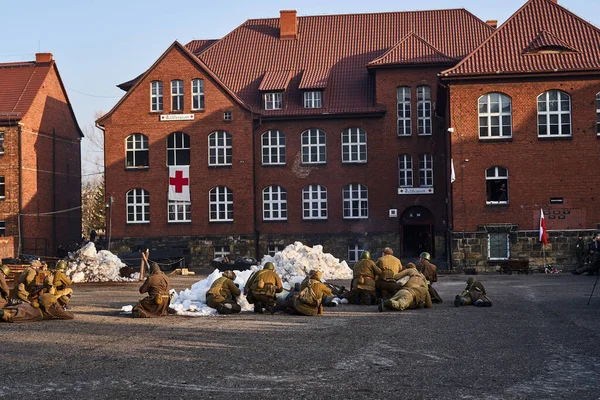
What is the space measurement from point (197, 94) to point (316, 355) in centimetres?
3635

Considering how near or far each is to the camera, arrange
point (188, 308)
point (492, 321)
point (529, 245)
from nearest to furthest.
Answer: point (492, 321) → point (188, 308) → point (529, 245)

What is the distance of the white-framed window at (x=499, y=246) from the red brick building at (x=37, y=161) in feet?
87.3

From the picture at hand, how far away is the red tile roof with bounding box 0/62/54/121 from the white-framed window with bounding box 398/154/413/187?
22098 mm

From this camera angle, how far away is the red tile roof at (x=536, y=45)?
127 ft

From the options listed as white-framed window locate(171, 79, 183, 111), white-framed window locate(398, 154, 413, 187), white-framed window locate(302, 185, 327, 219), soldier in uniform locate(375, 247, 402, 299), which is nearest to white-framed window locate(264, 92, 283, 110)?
white-framed window locate(171, 79, 183, 111)

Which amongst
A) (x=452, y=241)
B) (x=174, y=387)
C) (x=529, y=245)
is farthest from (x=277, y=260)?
(x=174, y=387)

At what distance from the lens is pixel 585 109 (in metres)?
38.9

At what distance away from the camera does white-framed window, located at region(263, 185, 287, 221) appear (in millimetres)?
47906

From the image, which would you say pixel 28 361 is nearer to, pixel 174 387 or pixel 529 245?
pixel 174 387

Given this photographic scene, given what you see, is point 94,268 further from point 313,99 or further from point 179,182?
point 313,99

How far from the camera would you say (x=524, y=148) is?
128ft

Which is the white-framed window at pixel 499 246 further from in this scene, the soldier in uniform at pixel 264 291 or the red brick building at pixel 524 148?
the soldier in uniform at pixel 264 291

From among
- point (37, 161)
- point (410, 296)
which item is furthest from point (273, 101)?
point (410, 296)

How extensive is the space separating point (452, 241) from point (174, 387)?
30203 mm
